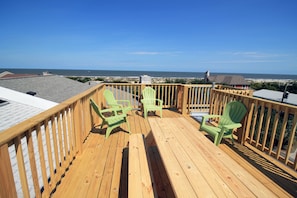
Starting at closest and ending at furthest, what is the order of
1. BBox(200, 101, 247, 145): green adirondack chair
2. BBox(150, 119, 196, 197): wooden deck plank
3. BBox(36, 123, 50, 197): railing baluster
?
A: BBox(150, 119, 196, 197): wooden deck plank
BBox(36, 123, 50, 197): railing baluster
BBox(200, 101, 247, 145): green adirondack chair

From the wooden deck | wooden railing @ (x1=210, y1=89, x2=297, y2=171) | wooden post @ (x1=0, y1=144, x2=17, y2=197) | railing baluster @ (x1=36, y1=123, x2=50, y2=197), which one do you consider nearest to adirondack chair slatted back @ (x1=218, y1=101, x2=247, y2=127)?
wooden railing @ (x1=210, y1=89, x2=297, y2=171)

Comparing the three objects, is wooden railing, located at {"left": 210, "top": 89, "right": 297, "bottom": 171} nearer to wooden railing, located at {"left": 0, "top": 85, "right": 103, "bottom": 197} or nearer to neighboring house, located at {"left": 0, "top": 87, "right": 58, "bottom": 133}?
wooden railing, located at {"left": 0, "top": 85, "right": 103, "bottom": 197}

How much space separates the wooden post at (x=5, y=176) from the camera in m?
0.95

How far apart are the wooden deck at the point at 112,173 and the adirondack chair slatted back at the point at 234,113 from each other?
540 mm

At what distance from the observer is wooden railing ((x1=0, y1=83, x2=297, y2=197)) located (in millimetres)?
1132

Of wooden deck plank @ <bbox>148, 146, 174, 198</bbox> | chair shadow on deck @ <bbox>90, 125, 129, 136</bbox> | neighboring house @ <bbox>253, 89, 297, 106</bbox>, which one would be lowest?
neighboring house @ <bbox>253, 89, 297, 106</bbox>

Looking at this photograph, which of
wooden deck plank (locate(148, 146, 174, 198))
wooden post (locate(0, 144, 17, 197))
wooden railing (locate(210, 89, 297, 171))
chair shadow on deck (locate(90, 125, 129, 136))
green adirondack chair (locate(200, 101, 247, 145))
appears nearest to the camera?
wooden post (locate(0, 144, 17, 197))

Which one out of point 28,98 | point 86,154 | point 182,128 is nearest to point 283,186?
point 182,128

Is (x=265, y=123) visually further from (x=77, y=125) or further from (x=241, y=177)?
(x=77, y=125)

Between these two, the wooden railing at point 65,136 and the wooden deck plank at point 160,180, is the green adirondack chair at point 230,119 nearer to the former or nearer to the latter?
the wooden railing at point 65,136

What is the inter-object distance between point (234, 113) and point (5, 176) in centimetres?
364

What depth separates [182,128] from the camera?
2438 millimetres

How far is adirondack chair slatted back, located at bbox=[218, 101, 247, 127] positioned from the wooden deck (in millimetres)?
540

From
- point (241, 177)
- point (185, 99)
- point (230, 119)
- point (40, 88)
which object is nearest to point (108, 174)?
point (241, 177)
